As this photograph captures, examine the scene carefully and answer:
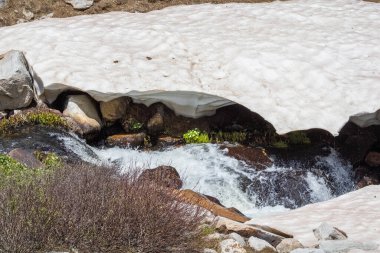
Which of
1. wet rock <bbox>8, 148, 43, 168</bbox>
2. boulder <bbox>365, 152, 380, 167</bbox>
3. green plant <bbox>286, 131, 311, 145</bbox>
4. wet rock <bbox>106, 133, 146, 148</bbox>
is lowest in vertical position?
boulder <bbox>365, 152, 380, 167</bbox>

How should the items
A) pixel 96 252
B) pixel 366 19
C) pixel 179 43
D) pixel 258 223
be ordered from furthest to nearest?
pixel 366 19
pixel 179 43
pixel 258 223
pixel 96 252

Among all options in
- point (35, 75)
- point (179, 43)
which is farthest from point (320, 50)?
point (35, 75)

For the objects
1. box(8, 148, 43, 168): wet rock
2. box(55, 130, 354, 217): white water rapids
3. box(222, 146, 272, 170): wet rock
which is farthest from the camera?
box(222, 146, 272, 170): wet rock

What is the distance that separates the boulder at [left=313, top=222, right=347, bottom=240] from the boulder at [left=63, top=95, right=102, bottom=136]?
611 centimetres

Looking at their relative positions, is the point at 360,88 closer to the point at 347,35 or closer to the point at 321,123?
the point at 321,123

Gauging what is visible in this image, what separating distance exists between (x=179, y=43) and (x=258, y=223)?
6.18m

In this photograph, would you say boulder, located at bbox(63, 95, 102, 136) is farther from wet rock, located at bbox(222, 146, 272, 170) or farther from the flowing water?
wet rock, located at bbox(222, 146, 272, 170)

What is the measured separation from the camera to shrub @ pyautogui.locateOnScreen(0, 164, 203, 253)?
5.84 metres

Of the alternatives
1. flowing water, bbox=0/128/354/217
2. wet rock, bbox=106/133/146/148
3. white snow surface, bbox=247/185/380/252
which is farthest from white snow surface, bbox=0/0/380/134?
white snow surface, bbox=247/185/380/252

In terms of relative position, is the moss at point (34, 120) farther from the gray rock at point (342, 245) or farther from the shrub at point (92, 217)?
the gray rock at point (342, 245)

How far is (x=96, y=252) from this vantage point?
19.3ft

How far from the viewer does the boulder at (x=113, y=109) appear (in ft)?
42.4

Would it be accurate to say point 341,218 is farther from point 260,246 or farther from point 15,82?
point 15,82

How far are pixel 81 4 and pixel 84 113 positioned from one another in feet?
16.7
